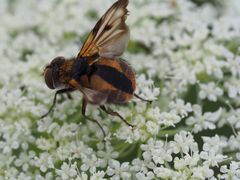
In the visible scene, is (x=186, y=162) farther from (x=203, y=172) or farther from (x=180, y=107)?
(x=180, y=107)

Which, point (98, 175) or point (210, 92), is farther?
point (210, 92)

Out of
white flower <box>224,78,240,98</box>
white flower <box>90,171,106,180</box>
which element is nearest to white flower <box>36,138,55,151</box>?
white flower <box>90,171,106,180</box>

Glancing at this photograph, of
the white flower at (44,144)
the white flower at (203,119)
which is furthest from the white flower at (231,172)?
the white flower at (44,144)

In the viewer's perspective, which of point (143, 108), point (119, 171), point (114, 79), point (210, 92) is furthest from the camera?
point (210, 92)

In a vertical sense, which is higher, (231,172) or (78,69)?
(78,69)

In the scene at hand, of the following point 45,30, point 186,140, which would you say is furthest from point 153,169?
point 45,30

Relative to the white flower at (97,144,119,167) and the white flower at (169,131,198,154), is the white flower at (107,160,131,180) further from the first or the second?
the white flower at (169,131,198,154)

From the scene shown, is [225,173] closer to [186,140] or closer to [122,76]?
[186,140]

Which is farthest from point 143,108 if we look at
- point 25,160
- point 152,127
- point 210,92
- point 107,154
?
point 25,160
